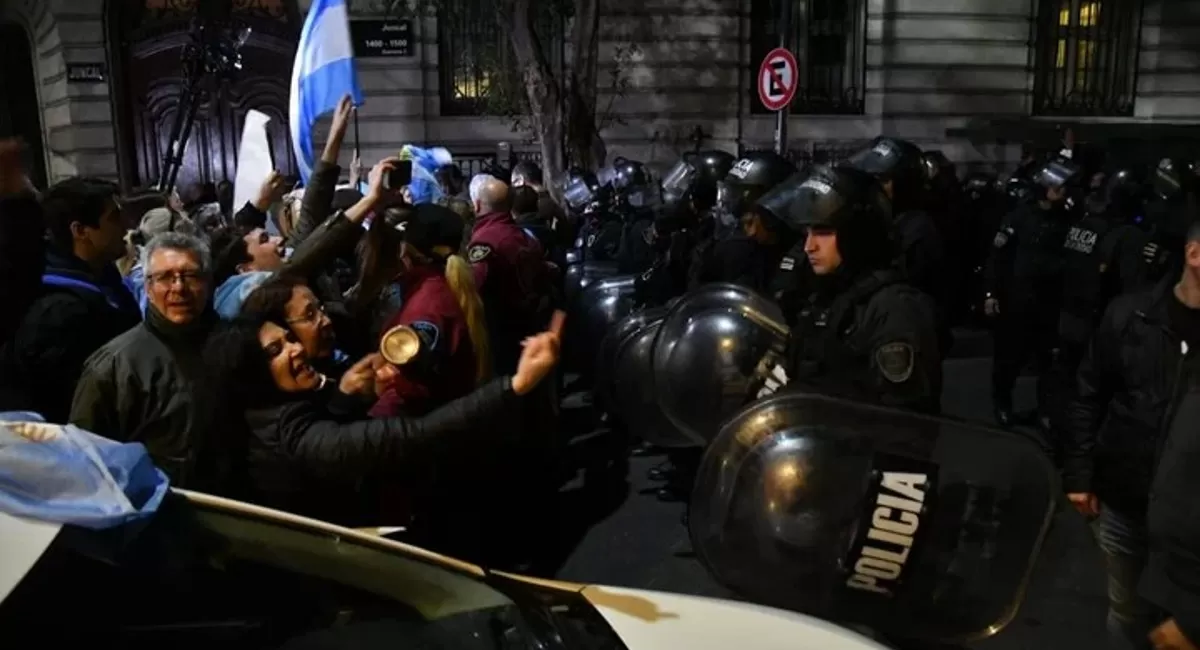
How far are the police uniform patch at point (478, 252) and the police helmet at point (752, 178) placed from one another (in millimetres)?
1439

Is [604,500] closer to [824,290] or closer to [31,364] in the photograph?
[824,290]

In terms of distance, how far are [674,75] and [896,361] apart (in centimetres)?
1484

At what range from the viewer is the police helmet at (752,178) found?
582 cm

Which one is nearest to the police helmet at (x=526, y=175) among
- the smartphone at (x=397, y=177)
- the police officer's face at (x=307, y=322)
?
the smartphone at (x=397, y=177)

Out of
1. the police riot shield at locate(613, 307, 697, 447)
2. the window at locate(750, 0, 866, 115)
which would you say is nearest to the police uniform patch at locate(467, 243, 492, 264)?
the police riot shield at locate(613, 307, 697, 447)

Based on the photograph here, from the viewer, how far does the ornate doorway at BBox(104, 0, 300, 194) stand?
15727mm

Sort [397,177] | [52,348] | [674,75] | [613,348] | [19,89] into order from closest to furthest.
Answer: [52,348] → [397,177] → [613,348] → [674,75] → [19,89]

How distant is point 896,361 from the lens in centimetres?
289

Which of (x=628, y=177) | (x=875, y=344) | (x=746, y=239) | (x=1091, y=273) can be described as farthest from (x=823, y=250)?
(x=628, y=177)

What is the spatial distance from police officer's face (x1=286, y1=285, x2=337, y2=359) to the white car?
0.93m

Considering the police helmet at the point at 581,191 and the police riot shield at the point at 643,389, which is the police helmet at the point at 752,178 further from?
the police helmet at the point at 581,191

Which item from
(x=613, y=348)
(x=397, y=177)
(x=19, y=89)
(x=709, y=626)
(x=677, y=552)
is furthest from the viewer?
(x=19, y=89)

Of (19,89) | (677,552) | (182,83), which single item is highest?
(182,83)

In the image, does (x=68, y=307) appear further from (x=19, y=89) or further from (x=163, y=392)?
(x=19, y=89)
